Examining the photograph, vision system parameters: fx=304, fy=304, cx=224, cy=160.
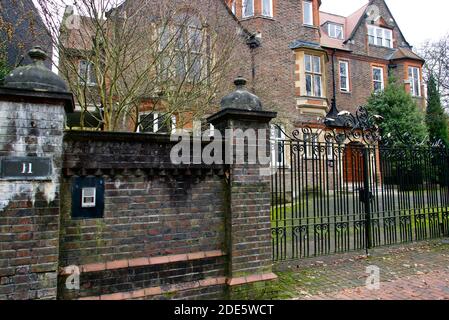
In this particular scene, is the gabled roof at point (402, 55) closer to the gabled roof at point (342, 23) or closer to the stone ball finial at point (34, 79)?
the gabled roof at point (342, 23)

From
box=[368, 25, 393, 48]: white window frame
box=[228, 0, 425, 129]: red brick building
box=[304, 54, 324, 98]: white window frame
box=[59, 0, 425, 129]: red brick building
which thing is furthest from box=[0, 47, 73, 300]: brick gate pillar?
box=[368, 25, 393, 48]: white window frame

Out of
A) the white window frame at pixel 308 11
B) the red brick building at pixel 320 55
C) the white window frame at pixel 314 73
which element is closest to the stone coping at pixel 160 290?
the red brick building at pixel 320 55

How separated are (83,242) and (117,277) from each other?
1.92ft

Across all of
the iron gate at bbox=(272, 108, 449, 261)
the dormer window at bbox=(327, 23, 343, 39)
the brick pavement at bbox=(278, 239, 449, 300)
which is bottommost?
the brick pavement at bbox=(278, 239, 449, 300)

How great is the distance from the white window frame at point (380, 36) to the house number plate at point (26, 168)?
81.2 feet

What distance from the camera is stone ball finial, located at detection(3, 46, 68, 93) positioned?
131 inches

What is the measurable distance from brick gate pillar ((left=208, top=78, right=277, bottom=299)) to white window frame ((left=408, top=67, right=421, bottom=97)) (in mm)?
23065

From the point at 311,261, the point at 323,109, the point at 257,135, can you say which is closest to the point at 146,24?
the point at 257,135

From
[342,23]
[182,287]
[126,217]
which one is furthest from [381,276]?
[342,23]

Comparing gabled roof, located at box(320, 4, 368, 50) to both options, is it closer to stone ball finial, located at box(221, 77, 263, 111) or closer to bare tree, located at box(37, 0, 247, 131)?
bare tree, located at box(37, 0, 247, 131)

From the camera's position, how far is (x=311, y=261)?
6.05 metres

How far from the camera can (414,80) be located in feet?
75.0

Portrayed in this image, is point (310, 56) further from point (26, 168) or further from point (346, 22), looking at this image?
point (26, 168)

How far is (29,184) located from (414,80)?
2630 centimetres
